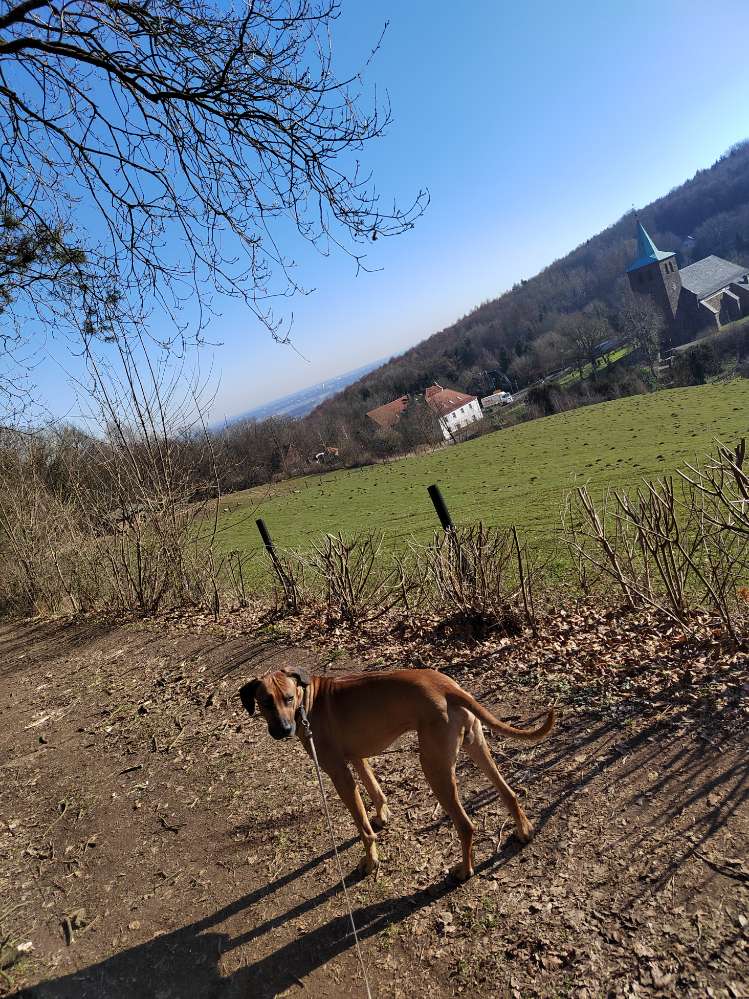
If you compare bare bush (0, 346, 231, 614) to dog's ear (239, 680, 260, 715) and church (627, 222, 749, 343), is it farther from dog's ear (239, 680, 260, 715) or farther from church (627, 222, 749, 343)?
church (627, 222, 749, 343)

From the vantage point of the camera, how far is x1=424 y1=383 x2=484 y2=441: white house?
A: 5987cm

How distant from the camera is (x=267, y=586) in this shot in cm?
1134

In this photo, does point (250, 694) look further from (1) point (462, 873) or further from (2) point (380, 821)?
(1) point (462, 873)

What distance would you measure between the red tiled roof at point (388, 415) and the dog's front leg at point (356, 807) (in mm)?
55851

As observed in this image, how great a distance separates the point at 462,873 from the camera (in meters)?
3.09

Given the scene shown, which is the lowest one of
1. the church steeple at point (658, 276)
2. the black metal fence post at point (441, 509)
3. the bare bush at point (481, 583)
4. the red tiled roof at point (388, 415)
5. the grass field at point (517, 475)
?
the grass field at point (517, 475)

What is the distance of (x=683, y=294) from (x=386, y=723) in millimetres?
101289

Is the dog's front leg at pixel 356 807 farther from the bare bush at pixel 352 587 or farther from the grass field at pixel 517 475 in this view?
the grass field at pixel 517 475

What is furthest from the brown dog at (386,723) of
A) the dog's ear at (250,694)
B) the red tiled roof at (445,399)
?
the red tiled roof at (445,399)

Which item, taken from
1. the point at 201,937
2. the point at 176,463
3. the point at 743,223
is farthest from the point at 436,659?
the point at 743,223

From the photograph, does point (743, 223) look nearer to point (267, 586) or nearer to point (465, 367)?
point (465, 367)

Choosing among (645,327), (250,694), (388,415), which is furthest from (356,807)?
(645,327)

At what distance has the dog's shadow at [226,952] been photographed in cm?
282

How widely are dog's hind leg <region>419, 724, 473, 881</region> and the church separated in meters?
94.5
